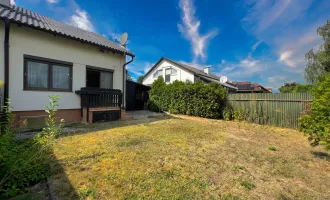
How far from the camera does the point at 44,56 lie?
552cm

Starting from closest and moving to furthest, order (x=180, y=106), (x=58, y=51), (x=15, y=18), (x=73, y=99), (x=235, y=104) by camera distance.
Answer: (x=15, y=18) < (x=58, y=51) < (x=73, y=99) < (x=235, y=104) < (x=180, y=106)

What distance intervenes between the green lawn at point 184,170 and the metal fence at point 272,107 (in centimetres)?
313

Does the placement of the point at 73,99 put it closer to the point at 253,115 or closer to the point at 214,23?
the point at 253,115

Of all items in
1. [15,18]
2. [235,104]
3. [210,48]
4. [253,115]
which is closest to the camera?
[15,18]

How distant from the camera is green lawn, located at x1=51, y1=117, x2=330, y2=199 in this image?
192cm

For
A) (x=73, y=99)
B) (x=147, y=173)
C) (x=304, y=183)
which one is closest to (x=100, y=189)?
(x=147, y=173)

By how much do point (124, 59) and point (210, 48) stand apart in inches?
669

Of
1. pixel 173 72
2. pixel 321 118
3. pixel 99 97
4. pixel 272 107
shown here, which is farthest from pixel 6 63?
pixel 173 72

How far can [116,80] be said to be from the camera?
7934mm

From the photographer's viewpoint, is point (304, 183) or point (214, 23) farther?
point (214, 23)

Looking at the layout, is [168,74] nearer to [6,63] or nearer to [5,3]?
[5,3]

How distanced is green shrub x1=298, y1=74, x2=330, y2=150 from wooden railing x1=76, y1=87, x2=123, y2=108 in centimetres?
706

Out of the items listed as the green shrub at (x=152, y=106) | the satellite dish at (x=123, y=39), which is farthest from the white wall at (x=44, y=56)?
the green shrub at (x=152, y=106)

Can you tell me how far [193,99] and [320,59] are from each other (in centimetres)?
1432
